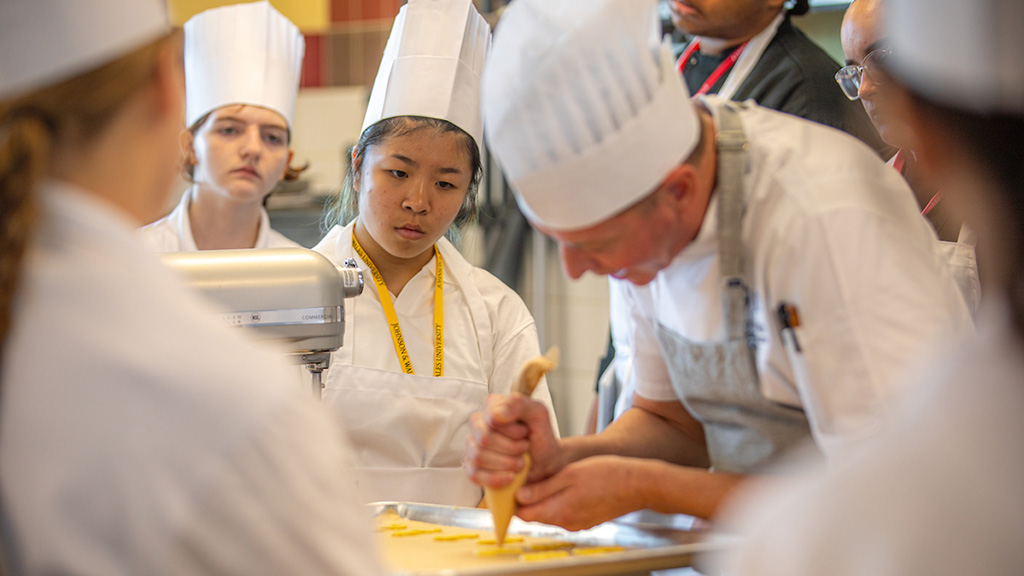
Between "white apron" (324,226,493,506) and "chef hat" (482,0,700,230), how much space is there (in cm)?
84

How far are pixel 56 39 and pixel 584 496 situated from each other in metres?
0.90

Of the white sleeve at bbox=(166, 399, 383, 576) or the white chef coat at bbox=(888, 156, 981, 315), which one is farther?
the white chef coat at bbox=(888, 156, 981, 315)

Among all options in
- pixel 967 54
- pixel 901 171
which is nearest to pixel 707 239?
pixel 967 54

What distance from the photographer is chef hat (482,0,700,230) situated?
118cm

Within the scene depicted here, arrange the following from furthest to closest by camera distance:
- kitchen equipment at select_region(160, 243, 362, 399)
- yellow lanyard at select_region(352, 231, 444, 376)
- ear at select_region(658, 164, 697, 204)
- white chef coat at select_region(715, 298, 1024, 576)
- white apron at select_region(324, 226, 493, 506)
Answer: yellow lanyard at select_region(352, 231, 444, 376)
white apron at select_region(324, 226, 493, 506)
kitchen equipment at select_region(160, 243, 362, 399)
ear at select_region(658, 164, 697, 204)
white chef coat at select_region(715, 298, 1024, 576)

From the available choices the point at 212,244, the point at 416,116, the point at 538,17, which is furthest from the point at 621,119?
the point at 212,244

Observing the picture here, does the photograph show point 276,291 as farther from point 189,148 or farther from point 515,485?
point 189,148

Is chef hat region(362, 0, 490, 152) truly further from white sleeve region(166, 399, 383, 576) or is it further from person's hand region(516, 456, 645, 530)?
white sleeve region(166, 399, 383, 576)

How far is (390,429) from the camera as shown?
1929 millimetres

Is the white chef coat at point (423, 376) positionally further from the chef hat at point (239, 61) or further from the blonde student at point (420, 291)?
the chef hat at point (239, 61)

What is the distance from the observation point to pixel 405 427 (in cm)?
194

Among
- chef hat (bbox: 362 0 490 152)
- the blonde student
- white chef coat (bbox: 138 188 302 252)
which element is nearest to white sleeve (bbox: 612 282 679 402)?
the blonde student

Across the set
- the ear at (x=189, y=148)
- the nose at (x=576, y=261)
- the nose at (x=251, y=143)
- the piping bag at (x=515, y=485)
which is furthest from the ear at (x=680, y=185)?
the ear at (x=189, y=148)

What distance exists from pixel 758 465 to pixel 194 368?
36.1 inches
